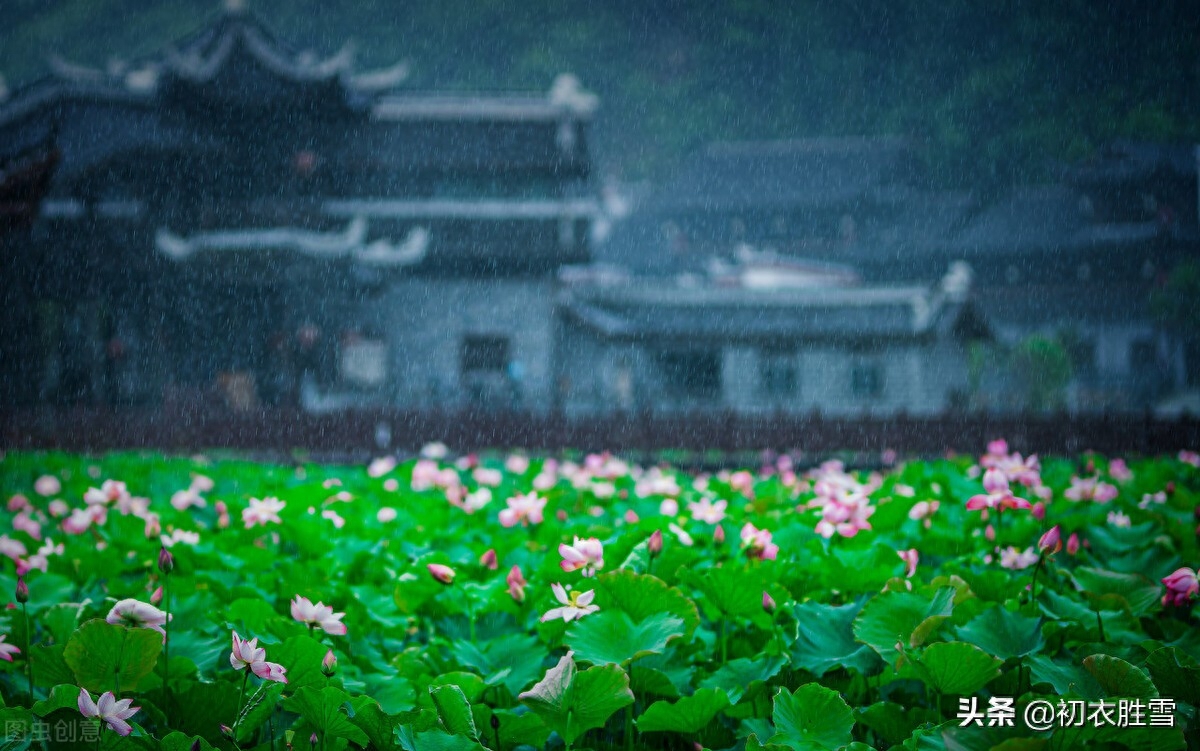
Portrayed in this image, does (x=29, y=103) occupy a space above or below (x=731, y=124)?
below

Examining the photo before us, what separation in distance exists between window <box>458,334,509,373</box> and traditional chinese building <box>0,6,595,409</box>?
2cm

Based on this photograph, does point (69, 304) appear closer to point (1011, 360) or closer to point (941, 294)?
point (941, 294)

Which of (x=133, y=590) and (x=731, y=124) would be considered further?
(x=731, y=124)

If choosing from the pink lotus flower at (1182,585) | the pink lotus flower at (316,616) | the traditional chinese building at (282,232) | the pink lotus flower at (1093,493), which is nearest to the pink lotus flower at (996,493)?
the pink lotus flower at (1182,585)

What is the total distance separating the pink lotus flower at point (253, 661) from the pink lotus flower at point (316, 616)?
0.51 feet

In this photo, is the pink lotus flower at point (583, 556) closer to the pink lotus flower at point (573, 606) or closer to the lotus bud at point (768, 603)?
the pink lotus flower at point (573, 606)

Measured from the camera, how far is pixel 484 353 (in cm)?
1238

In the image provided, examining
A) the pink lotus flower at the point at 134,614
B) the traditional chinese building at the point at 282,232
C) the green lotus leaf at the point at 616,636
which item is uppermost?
the traditional chinese building at the point at 282,232

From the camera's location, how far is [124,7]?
39.8 meters

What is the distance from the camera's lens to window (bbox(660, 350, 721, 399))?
13398mm

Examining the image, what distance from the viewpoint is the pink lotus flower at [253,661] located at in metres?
0.94

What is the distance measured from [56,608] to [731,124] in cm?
4863

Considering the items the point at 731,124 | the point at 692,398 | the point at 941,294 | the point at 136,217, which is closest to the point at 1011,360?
the point at 941,294

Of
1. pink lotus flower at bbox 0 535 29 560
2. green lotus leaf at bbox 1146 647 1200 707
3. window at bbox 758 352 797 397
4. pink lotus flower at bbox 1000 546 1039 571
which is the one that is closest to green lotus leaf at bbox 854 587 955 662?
green lotus leaf at bbox 1146 647 1200 707
